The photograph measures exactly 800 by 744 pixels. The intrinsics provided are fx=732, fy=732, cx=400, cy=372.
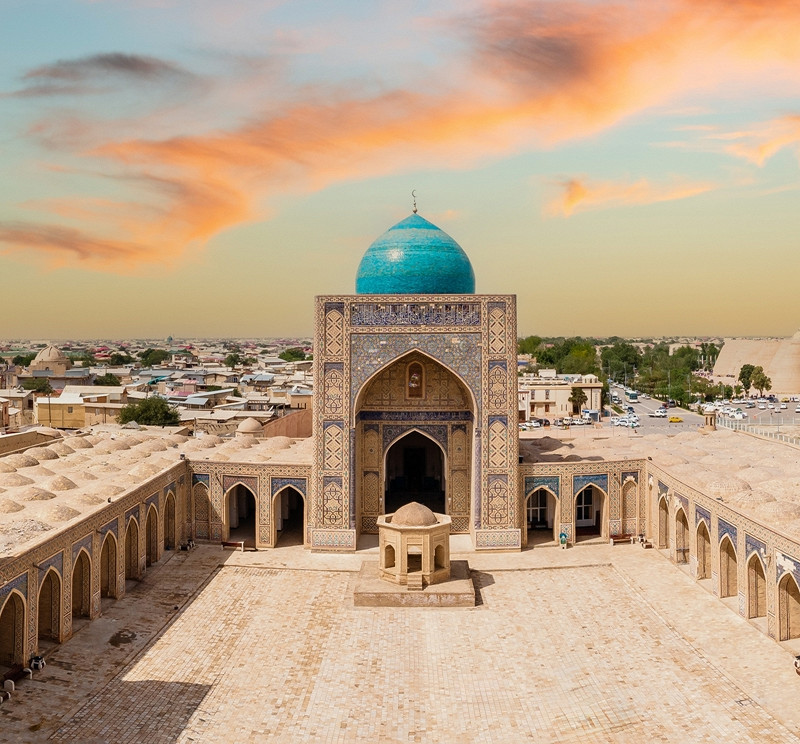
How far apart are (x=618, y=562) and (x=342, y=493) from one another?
22.6 ft

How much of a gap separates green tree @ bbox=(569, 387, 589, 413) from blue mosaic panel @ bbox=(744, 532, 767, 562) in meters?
36.3

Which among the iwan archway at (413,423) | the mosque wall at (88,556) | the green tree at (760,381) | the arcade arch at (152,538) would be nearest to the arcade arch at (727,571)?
the iwan archway at (413,423)

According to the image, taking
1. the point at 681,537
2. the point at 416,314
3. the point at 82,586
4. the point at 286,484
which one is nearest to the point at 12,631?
the point at 82,586

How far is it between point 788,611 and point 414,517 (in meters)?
7.16

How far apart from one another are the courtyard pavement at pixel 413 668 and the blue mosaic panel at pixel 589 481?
2917 millimetres

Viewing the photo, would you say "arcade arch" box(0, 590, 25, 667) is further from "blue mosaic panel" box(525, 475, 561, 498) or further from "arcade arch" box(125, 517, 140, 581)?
"blue mosaic panel" box(525, 475, 561, 498)

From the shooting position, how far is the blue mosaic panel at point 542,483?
1894 centimetres

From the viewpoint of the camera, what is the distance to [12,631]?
1162 cm

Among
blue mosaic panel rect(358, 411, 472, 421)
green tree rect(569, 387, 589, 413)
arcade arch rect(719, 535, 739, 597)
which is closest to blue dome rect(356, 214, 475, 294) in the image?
blue mosaic panel rect(358, 411, 472, 421)

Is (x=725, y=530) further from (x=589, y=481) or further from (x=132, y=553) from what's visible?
(x=132, y=553)

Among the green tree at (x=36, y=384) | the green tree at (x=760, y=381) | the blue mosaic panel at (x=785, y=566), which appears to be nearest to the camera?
the blue mosaic panel at (x=785, y=566)

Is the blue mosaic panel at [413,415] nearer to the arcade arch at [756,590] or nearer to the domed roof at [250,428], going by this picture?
the arcade arch at [756,590]

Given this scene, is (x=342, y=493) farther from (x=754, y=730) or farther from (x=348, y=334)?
(x=754, y=730)

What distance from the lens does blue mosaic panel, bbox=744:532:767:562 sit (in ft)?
42.6
